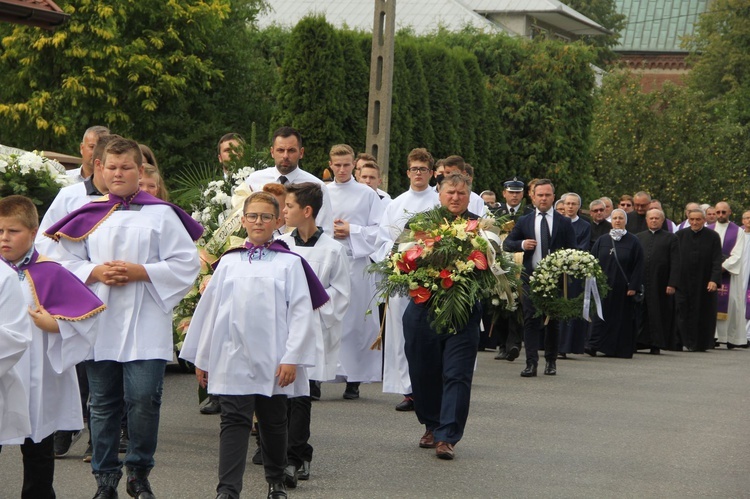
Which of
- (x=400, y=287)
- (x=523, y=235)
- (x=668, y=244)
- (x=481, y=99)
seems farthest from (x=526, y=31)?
(x=400, y=287)

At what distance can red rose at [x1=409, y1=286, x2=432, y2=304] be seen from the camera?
31.2 feet

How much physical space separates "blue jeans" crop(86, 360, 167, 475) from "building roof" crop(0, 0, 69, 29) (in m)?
10.7

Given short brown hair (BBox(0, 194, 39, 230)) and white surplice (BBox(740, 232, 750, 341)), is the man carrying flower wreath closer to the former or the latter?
short brown hair (BBox(0, 194, 39, 230))

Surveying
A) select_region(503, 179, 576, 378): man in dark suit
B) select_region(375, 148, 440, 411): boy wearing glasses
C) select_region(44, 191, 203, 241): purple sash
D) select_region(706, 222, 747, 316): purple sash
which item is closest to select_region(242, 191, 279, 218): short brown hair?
select_region(44, 191, 203, 241): purple sash

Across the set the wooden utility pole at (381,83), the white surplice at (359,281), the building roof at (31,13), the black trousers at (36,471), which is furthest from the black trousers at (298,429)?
the wooden utility pole at (381,83)

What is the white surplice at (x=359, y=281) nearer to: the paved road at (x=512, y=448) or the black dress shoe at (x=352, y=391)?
the black dress shoe at (x=352, y=391)

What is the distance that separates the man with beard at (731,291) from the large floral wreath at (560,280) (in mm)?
7101

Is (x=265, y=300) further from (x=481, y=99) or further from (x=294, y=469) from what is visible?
(x=481, y=99)

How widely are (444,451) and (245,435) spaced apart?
2.39 metres

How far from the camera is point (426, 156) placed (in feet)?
41.3

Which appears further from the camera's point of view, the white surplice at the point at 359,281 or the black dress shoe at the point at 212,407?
the white surplice at the point at 359,281

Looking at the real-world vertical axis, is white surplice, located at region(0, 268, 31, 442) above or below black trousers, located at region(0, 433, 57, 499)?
above

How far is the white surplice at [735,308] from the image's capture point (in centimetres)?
2319

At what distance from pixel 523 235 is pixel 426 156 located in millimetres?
3878
